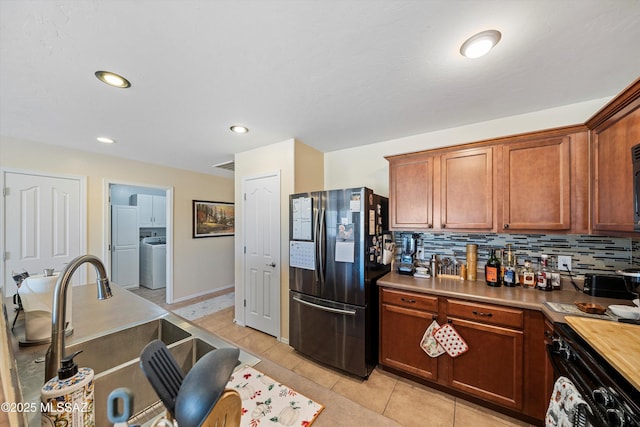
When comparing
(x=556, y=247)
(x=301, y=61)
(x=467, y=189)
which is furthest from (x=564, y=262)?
(x=301, y=61)

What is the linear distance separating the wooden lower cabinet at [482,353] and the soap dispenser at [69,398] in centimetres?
192

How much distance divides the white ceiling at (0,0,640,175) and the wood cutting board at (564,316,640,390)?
1489 mm

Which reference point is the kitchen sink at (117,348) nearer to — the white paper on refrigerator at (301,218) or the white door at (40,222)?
the white paper on refrigerator at (301,218)

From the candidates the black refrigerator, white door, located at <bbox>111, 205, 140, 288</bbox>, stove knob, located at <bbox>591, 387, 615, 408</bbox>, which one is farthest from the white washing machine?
stove knob, located at <bbox>591, 387, 615, 408</bbox>

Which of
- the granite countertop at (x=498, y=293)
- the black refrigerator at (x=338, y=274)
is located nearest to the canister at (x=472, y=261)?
the granite countertop at (x=498, y=293)

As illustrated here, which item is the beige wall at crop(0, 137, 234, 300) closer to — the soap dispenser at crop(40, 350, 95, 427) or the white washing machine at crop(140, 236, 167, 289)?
the white washing machine at crop(140, 236, 167, 289)

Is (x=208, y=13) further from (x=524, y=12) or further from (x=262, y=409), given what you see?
(x=262, y=409)

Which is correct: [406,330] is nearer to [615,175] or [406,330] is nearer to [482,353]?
[482,353]

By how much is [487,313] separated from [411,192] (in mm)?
1144

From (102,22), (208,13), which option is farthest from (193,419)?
(102,22)

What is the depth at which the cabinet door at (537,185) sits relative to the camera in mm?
1697

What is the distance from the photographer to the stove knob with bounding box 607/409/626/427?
798 mm

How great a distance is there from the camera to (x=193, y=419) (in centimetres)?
40

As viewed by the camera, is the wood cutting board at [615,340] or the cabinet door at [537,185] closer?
the wood cutting board at [615,340]
